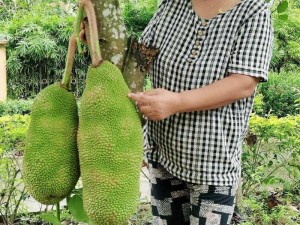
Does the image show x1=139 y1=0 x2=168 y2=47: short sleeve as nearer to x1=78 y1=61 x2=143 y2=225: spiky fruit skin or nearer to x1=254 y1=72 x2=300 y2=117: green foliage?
x1=78 y1=61 x2=143 y2=225: spiky fruit skin

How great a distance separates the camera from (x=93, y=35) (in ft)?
3.22

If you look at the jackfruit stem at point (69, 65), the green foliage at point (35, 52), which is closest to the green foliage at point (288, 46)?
the green foliage at point (35, 52)

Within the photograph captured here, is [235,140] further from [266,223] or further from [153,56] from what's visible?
[266,223]

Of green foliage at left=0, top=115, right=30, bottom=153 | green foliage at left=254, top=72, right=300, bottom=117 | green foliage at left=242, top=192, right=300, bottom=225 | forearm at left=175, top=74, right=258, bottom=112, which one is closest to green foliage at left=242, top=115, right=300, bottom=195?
green foliage at left=242, top=192, right=300, bottom=225

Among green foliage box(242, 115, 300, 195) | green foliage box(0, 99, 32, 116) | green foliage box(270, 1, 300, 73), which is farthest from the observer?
green foliage box(270, 1, 300, 73)

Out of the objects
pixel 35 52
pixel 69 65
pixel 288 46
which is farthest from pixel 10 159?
pixel 288 46

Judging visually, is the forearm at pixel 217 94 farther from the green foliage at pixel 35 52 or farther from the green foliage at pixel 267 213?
the green foliage at pixel 35 52

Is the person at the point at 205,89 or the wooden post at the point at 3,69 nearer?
the person at the point at 205,89

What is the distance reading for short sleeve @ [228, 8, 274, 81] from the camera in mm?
1045

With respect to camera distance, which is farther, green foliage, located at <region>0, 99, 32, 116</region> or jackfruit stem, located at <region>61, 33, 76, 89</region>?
green foliage, located at <region>0, 99, 32, 116</region>

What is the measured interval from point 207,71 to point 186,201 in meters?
0.34

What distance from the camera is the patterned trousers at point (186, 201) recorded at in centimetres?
114

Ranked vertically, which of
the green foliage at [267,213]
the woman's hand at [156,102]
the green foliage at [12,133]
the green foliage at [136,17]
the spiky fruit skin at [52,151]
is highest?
the green foliage at [136,17]

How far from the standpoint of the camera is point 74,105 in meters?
1.00
